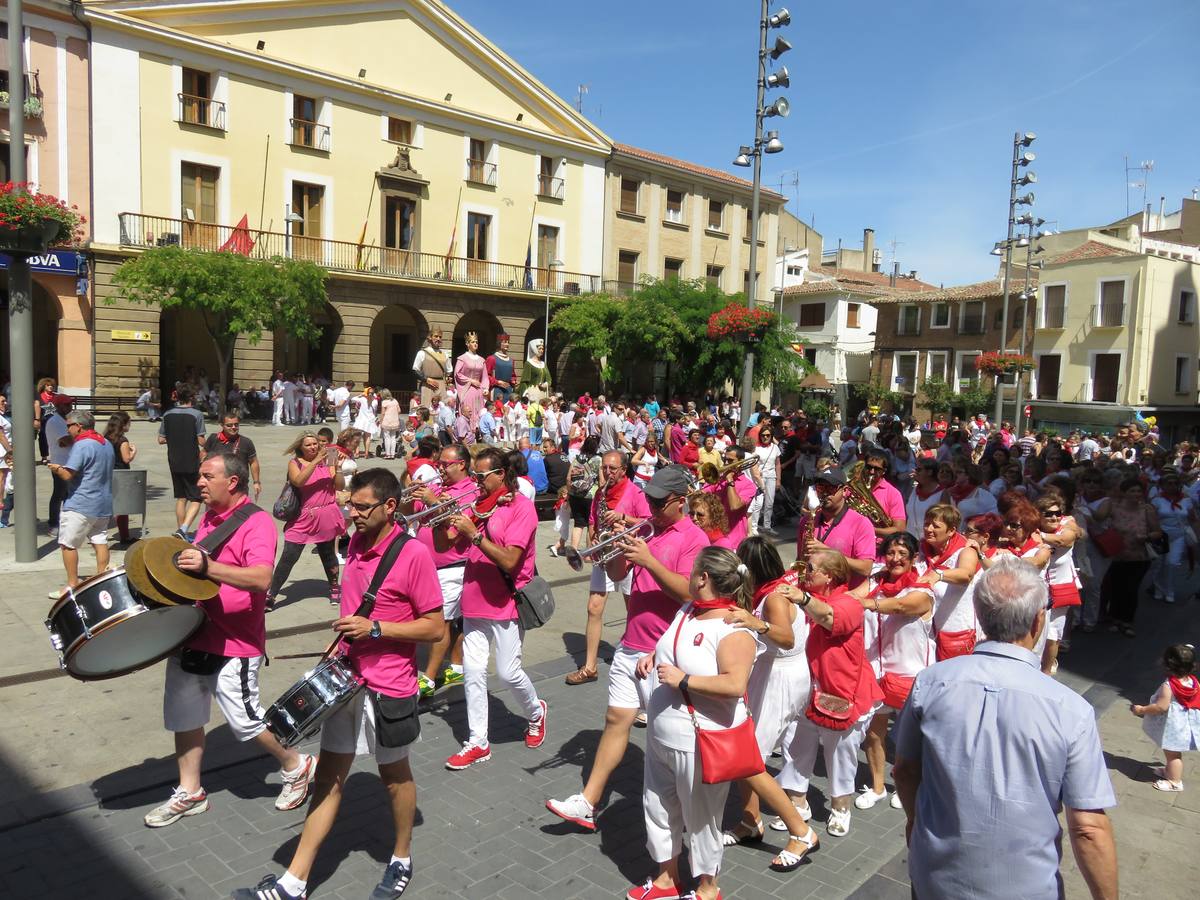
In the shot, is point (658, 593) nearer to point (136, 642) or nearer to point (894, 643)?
point (894, 643)

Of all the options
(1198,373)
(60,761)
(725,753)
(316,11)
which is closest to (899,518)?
(725,753)

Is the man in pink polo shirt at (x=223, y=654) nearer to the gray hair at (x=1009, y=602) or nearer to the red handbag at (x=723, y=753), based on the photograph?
the red handbag at (x=723, y=753)

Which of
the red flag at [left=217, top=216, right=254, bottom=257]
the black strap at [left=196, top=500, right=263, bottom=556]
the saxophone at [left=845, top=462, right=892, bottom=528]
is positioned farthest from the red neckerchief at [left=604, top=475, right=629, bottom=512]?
the red flag at [left=217, top=216, right=254, bottom=257]

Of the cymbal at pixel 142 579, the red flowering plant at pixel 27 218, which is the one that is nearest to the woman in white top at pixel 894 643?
the cymbal at pixel 142 579

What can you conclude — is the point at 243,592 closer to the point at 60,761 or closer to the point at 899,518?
the point at 60,761

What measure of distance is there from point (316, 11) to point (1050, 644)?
3048cm

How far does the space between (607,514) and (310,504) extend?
4.44 metres

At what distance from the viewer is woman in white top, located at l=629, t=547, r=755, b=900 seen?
144 inches

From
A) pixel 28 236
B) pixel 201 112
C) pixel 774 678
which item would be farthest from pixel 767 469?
pixel 201 112

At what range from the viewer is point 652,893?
12.8 feet

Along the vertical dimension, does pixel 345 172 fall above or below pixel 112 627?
above

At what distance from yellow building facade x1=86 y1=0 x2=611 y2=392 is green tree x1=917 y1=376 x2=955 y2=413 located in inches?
731

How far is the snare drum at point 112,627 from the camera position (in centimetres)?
405

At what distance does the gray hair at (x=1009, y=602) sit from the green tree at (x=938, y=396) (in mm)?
43395
